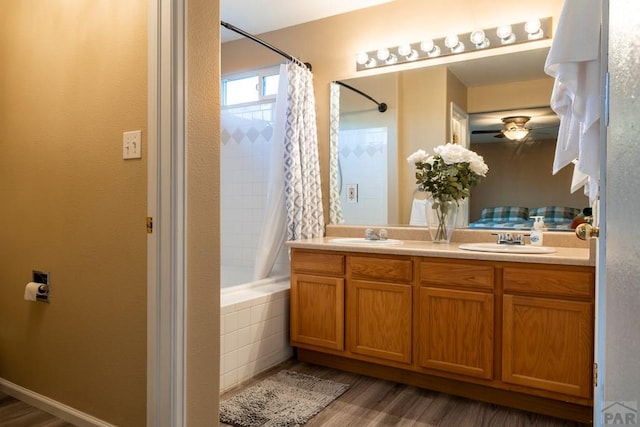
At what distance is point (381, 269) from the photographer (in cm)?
248

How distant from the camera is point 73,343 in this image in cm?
186

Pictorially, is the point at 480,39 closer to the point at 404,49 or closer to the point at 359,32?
the point at 404,49

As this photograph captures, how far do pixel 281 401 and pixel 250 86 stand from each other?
258 centimetres

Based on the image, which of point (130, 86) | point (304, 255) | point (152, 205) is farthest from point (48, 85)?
point (304, 255)

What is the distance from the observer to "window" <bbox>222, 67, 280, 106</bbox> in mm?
3565

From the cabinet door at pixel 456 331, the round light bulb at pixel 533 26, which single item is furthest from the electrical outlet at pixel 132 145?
the round light bulb at pixel 533 26

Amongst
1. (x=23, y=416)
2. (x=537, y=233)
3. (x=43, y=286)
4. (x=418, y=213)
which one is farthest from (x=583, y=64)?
(x=23, y=416)

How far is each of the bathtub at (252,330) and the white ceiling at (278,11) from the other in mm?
1963

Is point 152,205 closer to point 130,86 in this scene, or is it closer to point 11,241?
point 130,86

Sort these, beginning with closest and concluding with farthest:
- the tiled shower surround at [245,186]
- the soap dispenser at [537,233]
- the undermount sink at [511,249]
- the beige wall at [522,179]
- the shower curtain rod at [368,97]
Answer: the undermount sink at [511,249] < the soap dispenser at [537,233] < the beige wall at [522,179] < the shower curtain rod at [368,97] < the tiled shower surround at [245,186]

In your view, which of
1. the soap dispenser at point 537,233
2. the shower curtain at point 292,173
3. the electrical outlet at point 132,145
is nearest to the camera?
the electrical outlet at point 132,145

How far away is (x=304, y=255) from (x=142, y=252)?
130cm

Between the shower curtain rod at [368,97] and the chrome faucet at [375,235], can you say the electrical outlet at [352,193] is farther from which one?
the shower curtain rod at [368,97]

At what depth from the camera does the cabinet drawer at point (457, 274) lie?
217cm
